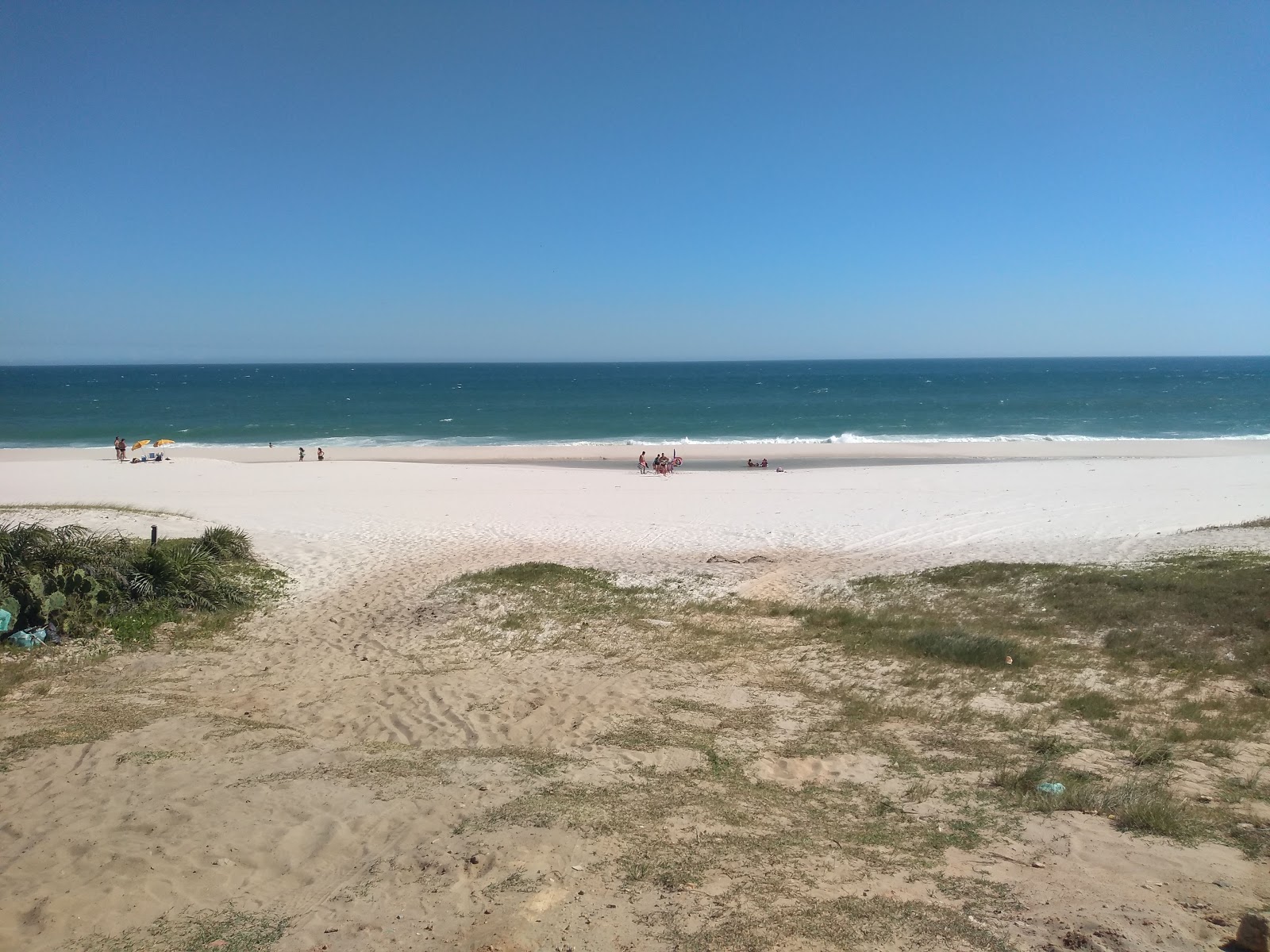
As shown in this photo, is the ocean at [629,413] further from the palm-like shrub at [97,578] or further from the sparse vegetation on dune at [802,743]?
the sparse vegetation on dune at [802,743]

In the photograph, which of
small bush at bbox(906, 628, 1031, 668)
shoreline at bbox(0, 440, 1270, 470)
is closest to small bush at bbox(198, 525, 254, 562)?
small bush at bbox(906, 628, 1031, 668)

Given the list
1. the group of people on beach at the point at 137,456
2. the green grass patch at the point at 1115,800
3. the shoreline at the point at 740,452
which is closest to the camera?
the green grass patch at the point at 1115,800

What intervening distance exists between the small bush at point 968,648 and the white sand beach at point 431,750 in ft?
7.07

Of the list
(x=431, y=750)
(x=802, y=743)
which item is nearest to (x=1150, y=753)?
(x=802, y=743)

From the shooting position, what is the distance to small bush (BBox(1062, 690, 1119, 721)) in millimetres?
7566

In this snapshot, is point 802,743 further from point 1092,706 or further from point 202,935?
point 202,935

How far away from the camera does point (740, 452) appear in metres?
43.5

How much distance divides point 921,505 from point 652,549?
9294mm

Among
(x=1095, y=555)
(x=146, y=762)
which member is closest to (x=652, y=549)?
(x=1095, y=555)

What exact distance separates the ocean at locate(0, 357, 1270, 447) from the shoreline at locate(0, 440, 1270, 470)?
3.41 meters

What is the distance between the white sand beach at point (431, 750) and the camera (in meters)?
4.43

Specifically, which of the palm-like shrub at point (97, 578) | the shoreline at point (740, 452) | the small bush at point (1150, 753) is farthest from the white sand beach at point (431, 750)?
the shoreline at point (740, 452)

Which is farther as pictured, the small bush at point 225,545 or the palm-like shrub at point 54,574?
the small bush at point 225,545

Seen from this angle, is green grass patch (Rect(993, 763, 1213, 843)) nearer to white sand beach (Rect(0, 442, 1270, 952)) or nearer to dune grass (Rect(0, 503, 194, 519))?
white sand beach (Rect(0, 442, 1270, 952))
